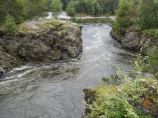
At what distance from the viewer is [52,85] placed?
19969 millimetres

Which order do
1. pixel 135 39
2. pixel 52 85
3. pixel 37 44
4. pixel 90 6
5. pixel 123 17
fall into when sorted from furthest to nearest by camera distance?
pixel 90 6 < pixel 123 17 < pixel 135 39 < pixel 37 44 < pixel 52 85

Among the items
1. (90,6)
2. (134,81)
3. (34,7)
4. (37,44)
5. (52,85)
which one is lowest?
(52,85)

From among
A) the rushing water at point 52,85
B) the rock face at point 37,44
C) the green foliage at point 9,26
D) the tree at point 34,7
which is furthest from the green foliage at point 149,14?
the green foliage at point 9,26

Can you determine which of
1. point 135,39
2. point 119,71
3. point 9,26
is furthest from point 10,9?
point 135,39

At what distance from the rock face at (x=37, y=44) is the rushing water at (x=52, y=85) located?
1935 millimetres

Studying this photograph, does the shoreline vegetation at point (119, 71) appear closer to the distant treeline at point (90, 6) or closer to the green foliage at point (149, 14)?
the green foliage at point (149, 14)

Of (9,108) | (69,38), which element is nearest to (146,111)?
(9,108)

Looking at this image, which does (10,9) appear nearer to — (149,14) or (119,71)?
(119,71)

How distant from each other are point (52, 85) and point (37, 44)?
450 inches

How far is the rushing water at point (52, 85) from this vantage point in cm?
1467

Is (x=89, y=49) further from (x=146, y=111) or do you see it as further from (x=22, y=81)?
(x=146, y=111)

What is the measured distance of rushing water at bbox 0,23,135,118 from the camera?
1467 cm

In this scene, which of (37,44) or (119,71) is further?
(37,44)

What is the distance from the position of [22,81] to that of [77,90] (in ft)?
29.7
